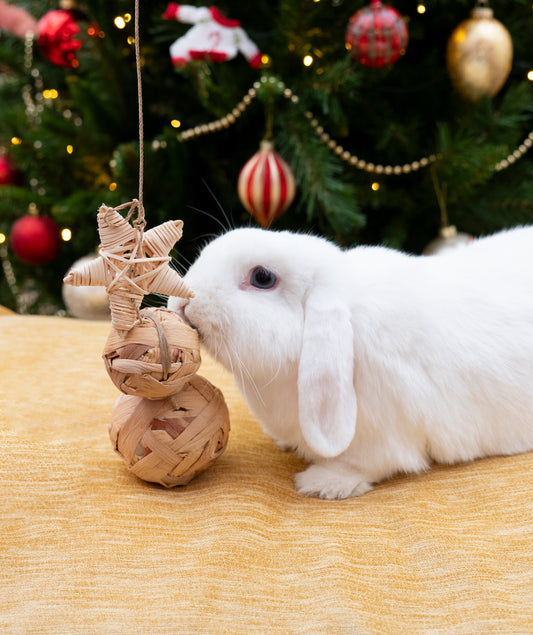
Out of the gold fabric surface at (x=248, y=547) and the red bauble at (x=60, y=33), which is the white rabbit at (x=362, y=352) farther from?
the red bauble at (x=60, y=33)

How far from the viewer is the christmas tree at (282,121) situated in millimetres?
1773

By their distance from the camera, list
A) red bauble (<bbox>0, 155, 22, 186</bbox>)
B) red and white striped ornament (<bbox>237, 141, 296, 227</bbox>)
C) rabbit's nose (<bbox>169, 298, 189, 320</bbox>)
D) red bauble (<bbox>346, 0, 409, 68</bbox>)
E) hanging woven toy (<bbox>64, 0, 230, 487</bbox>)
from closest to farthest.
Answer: hanging woven toy (<bbox>64, 0, 230, 487</bbox>) < rabbit's nose (<bbox>169, 298, 189, 320</bbox>) < red bauble (<bbox>346, 0, 409, 68</bbox>) < red and white striped ornament (<bbox>237, 141, 296, 227</bbox>) < red bauble (<bbox>0, 155, 22, 186</bbox>)

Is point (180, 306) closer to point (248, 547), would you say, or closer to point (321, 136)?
point (248, 547)

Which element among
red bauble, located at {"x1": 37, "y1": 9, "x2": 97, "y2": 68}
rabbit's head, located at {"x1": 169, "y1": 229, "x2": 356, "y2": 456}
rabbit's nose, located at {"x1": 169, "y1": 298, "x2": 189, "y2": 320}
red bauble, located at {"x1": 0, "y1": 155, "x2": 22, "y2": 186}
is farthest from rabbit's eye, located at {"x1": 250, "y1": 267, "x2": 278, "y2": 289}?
red bauble, located at {"x1": 0, "y1": 155, "x2": 22, "y2": 186}

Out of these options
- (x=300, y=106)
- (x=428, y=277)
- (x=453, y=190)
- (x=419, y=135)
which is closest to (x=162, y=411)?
(x=428, y=277)

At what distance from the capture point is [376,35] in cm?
164

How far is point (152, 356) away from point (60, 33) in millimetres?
1422

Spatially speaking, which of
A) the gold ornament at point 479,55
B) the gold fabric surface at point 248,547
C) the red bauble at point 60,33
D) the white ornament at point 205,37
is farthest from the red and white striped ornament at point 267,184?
the gold fabric surface at point 248,547

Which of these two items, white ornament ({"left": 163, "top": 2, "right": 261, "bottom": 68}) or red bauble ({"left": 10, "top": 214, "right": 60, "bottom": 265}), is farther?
red bauble ({"left": 10, "top": 214, "right": 60, "bottom": 265})

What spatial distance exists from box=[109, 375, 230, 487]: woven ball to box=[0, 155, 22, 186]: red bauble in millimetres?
1632

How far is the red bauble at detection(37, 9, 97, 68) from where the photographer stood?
6.37ft

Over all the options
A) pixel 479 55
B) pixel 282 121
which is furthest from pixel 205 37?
pixel 479 55

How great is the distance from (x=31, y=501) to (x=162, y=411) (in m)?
0.22

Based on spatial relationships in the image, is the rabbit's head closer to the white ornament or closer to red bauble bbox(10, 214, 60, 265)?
the white ornament
